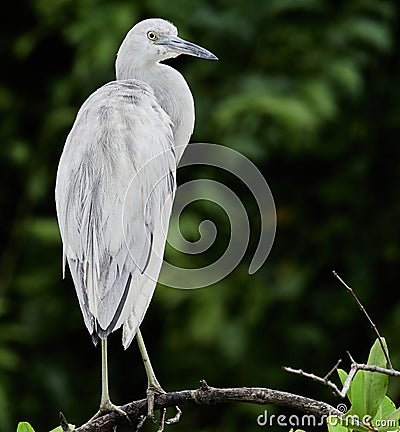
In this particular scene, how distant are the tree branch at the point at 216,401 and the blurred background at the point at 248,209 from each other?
1.54 metres

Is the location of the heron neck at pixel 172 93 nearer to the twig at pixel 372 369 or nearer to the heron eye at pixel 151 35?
the heron eye at pixel 151 35

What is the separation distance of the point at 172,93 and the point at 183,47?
0.38 feet

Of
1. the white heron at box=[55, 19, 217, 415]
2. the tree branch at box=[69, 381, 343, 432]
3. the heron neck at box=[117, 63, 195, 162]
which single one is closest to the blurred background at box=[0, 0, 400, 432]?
the heron neck at box=[117, 63, 195, 162]

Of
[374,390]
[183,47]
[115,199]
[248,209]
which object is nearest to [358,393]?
[374,390]

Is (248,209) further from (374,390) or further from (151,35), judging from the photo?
(374,390)

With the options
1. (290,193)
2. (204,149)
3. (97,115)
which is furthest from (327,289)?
(97,115)

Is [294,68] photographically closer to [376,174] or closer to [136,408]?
[376,174]

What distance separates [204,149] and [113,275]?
1074 millimetres

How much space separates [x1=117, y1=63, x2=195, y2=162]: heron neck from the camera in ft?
5.05

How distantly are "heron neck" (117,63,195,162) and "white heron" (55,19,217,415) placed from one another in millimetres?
35

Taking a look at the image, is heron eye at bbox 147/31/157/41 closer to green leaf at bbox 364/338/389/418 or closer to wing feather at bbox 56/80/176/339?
wing feather at bbox 56/80/176/339

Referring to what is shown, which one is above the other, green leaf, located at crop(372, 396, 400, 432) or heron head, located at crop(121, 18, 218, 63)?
heron head, located at crop(121, 18, 218, 63)

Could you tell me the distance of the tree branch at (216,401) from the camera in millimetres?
1130

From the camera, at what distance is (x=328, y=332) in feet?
10.2
